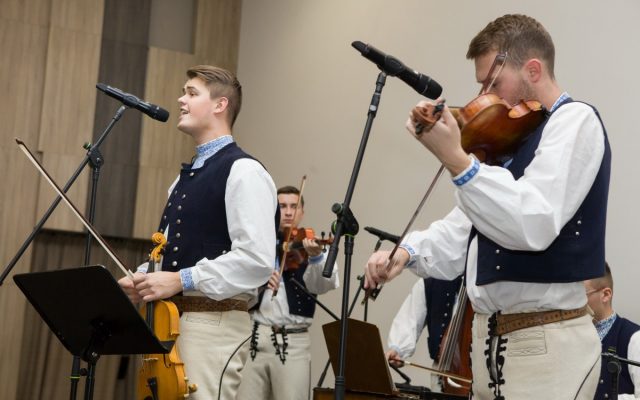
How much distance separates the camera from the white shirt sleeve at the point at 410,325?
496 cm

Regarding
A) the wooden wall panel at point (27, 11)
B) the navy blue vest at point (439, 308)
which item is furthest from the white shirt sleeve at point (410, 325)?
the wooden wall panel at point (27, 11)

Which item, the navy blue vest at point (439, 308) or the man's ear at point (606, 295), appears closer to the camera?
the man's ear at point (606, 295)

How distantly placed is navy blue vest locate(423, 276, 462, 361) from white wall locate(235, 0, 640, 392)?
86 centimetres

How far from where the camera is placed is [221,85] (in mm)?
3590

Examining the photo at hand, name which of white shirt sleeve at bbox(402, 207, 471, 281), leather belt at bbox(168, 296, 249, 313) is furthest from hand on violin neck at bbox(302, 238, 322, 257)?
white shirt sleeve at bbox(402, 207, 471, 281)

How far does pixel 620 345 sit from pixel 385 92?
3.00 meters

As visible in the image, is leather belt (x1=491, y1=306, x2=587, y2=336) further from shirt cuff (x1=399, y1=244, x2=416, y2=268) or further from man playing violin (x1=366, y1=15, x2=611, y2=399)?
shirt cuff (x1=399, y1=244, x2=416, y2=268)

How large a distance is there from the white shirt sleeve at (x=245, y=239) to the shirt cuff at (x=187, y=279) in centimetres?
1

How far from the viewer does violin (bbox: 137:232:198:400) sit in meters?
2.88

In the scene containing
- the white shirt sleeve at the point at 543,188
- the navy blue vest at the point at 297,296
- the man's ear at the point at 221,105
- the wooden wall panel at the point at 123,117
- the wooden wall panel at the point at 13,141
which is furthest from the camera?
the wooden wall panel at the point at 123,117

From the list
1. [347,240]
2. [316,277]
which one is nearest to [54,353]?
[316,277]

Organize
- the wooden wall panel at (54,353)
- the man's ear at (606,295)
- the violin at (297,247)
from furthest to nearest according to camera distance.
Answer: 1. the wooden wall panel at (54,353)
2. the violin at (297,247)
3. the man's ear at (606,295)

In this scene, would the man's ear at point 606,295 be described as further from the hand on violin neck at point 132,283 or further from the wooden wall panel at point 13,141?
the wooden wall panel at point 13,141

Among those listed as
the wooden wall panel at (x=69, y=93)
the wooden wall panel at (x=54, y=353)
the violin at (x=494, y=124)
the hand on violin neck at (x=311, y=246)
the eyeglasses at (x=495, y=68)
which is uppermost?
the wooden wall panel at (x=69, y=93)
